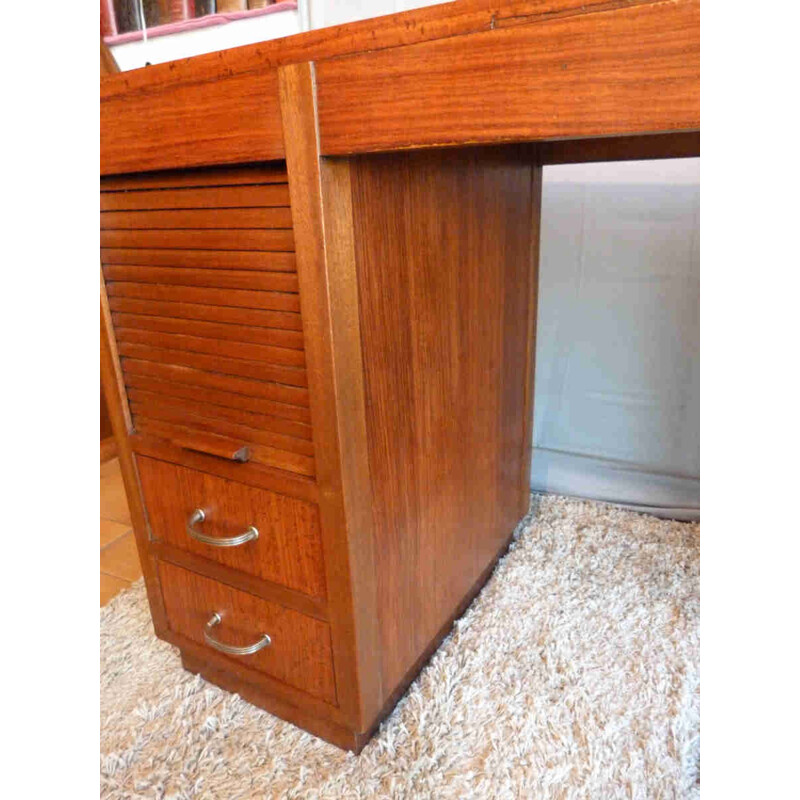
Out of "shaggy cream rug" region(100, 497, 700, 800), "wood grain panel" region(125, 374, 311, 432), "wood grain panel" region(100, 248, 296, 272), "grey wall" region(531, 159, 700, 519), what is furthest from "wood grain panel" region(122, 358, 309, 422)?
"grey wall" region(531, 159, 700, 519)

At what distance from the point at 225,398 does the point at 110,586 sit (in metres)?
0.65

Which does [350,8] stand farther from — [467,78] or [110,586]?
[110,586]

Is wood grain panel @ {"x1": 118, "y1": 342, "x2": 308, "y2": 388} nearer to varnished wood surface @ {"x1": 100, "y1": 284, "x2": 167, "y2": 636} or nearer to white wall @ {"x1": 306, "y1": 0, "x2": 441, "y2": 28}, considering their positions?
varnished wood surface @ {"x1": 100, "y1": 284, "x2": 167, "y2": 636}

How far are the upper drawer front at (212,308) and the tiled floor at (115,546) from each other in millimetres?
521

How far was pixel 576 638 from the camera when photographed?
91cm

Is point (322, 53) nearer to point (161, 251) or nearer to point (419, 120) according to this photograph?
point (419, 120)

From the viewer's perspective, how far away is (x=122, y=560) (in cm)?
120

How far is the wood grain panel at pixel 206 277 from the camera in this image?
59cm

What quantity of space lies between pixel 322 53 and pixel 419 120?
11 centimetres

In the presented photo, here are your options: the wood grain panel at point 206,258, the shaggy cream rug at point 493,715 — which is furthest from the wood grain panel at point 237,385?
the shaggy cream rug at point 493,715

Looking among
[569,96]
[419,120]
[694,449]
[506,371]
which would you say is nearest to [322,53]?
[419,120]

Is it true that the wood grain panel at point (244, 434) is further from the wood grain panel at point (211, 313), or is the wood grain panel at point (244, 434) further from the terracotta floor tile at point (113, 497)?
the terracotta floor tile at point (113, 497)

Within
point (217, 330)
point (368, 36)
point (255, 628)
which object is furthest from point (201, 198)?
point (255, 628)
